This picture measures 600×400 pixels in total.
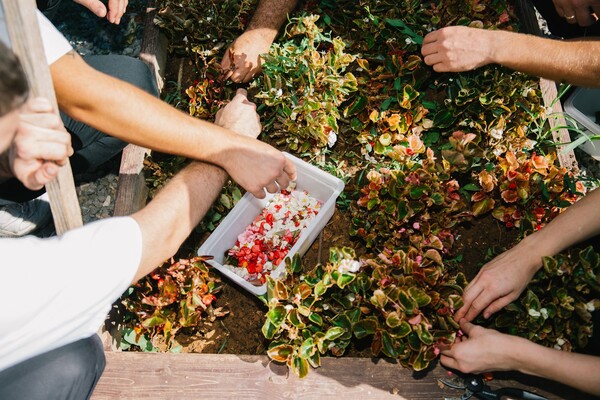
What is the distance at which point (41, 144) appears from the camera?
127 centimetres

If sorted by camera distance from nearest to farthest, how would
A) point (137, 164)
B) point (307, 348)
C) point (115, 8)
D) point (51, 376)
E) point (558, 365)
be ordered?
1. point (51, 376)
2. point (558, 365)
3. point (307, 348)
4. point (137, 164)
5. point (115, 8)

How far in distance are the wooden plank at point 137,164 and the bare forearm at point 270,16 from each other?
512 millimetres

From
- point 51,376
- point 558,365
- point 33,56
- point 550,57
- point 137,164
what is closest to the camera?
point 33,56

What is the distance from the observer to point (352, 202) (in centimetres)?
200

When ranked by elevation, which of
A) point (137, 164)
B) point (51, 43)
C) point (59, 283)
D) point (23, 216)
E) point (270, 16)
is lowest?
point (23, 216)

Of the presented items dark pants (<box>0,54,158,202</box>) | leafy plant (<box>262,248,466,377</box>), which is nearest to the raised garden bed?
leafy plant (<box>262,248,466,377</box>)

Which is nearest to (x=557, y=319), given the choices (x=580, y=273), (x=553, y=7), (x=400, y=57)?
(x=580, y=273)

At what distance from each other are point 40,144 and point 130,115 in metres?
0.39

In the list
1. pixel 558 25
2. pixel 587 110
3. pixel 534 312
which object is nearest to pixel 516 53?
pixel 558 25

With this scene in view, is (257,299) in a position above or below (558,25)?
below

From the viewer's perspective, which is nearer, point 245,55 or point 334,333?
point 334,333

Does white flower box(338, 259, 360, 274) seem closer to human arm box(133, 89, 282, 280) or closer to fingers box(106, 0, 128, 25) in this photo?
human arm box(133, 89, 282, 280)

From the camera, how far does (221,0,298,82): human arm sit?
2.15m

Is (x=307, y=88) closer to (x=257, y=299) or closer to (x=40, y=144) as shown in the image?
(x=257, y=299)
